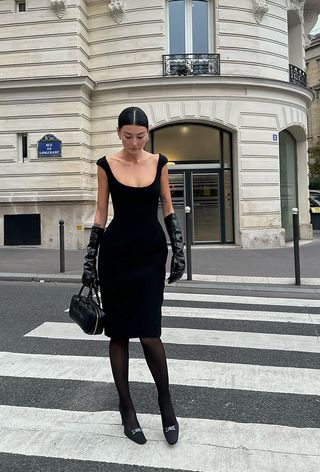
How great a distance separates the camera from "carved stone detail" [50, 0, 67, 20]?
14.2 metres

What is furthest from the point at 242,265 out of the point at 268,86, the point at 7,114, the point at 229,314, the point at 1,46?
the point at 1,46

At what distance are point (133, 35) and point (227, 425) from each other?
13.7 m

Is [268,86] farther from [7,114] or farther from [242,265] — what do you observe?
[7,114]

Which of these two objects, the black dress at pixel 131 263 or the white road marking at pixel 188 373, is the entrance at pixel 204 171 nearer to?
the white road marking at pixel 188 373

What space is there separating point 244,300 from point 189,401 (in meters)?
4.01

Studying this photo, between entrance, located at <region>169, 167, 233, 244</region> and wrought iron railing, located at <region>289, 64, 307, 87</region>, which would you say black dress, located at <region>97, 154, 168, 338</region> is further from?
wrought iron railing, located at <region>289, 64, 307, 87</region>

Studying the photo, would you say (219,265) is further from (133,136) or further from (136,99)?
(133,136)

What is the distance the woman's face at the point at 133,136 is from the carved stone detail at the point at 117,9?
43.1 ft

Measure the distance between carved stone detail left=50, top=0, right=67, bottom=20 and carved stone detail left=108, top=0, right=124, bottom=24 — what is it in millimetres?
1406

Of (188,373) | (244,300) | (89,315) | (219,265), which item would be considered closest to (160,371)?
(89,315)

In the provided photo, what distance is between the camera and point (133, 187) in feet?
9.62

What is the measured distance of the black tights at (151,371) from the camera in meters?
2.93

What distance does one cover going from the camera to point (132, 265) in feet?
9.57

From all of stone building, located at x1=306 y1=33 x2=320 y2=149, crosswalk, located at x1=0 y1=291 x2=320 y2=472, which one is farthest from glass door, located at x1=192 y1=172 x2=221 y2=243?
stone building, located at x1=306 y1=33 x2=320 y2=149
